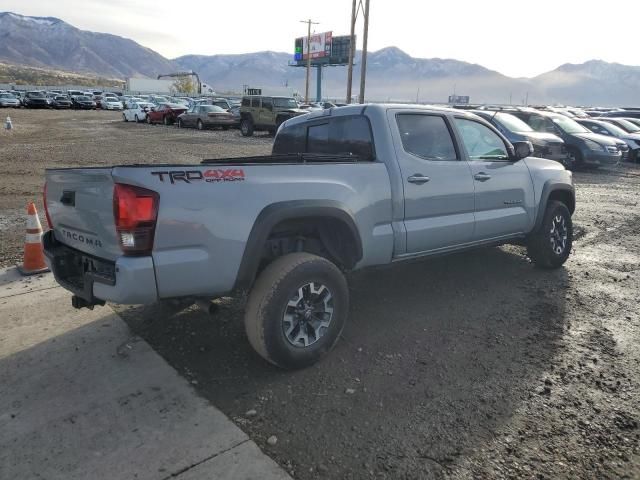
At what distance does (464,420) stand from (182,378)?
1819mm

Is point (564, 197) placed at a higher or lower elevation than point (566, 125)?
lower

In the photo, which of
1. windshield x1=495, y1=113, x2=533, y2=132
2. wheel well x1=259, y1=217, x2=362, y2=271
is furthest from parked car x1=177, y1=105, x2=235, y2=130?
wheel well x1=259, y1=217, x2=362, y2=271

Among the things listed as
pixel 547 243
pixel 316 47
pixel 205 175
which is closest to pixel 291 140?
pixel 205 175

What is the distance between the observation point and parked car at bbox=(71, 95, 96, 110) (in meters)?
54.0

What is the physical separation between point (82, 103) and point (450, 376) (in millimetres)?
59008

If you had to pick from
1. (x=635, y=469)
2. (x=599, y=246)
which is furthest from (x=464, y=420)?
(x=599, y=246)

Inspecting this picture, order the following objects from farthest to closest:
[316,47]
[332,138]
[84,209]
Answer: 1. [316,47]
2. [332,138]
3. [84,209]

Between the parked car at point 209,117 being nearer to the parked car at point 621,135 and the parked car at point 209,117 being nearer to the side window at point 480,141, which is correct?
the parked car at point 621,135

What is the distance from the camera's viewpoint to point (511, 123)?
45.6 feet

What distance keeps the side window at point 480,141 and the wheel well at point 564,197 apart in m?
1.02

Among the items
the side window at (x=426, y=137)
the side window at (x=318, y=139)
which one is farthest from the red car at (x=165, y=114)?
the side window at (x=426, y=137)

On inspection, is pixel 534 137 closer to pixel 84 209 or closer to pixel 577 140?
pixel 577 140

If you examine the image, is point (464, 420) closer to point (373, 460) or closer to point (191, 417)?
point (373, 460)

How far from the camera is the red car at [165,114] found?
3269 cm
